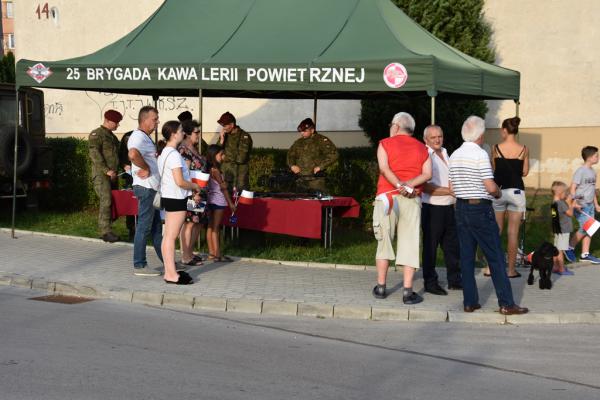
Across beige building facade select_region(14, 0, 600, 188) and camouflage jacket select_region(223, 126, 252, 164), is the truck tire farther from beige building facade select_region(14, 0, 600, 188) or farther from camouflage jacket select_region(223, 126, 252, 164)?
beige building facade select_region(14, 0, 600, 188)

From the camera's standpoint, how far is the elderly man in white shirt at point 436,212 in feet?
30.9

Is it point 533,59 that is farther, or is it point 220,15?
point 533,59

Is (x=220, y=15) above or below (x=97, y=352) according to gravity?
above

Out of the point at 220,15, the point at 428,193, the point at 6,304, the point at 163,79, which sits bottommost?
the point at 6,304

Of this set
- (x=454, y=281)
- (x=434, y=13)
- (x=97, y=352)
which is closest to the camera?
(x=97, y=352)

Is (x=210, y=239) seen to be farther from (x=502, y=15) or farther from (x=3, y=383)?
(x=502, y=15)

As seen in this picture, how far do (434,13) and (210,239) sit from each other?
937 centimetres

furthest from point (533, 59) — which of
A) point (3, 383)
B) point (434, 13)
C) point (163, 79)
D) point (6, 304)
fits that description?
point (3, 383)

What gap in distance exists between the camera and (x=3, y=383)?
5.91 metres

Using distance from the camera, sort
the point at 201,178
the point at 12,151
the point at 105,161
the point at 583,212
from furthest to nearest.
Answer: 1. the point at 12,151
2. the point at 105,161
3. the point at 583,212
4. the point at 201,178

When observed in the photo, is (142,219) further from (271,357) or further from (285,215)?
(271,357)

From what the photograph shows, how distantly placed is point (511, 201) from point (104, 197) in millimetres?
6030

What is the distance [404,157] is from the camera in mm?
8805

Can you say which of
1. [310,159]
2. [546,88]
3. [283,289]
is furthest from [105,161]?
[546,88]
